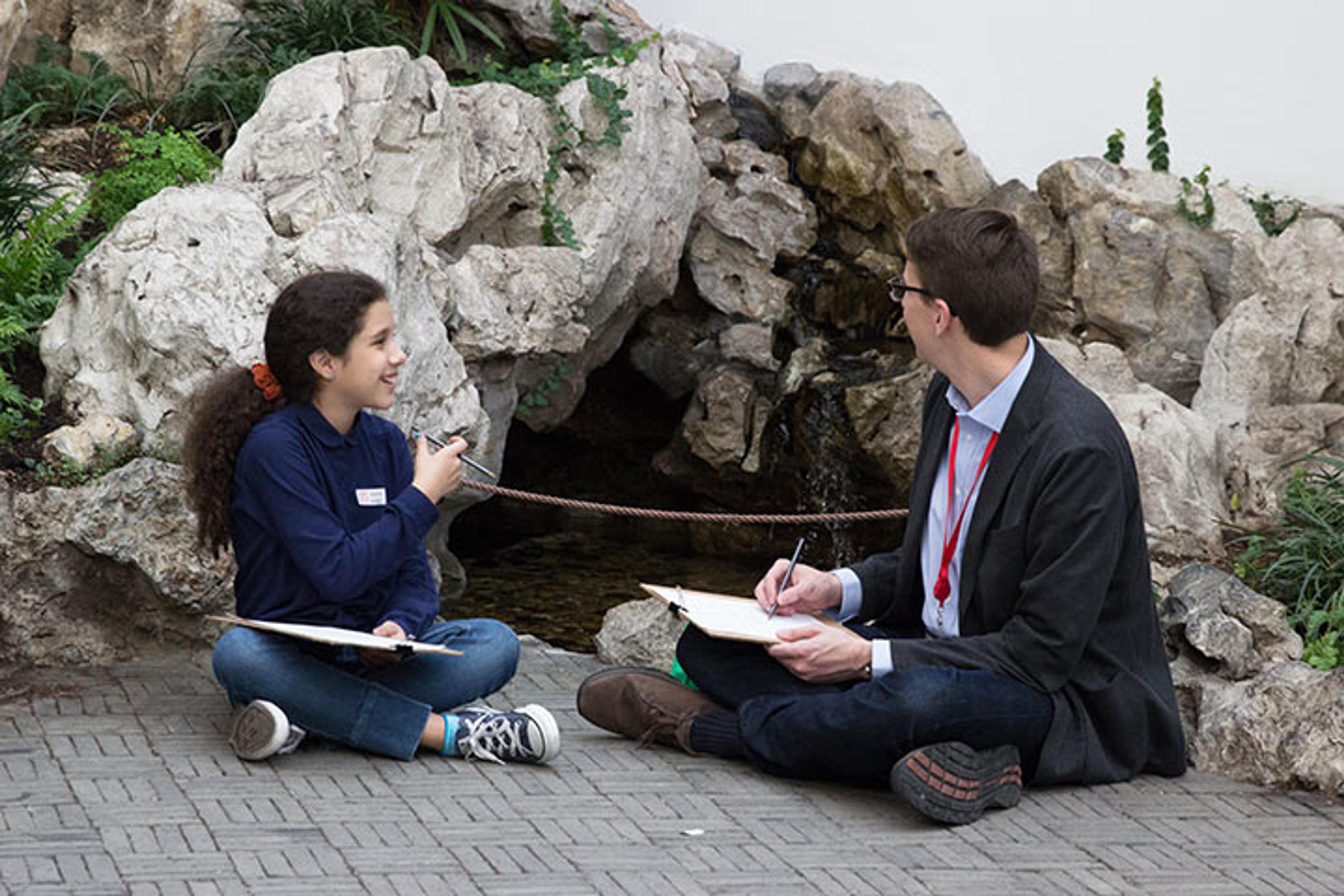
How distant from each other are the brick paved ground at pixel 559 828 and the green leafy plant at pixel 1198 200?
521 centimetres

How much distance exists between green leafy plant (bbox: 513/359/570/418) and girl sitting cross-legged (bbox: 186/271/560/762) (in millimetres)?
3734

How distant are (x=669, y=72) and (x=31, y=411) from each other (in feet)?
16.3

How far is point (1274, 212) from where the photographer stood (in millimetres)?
9164

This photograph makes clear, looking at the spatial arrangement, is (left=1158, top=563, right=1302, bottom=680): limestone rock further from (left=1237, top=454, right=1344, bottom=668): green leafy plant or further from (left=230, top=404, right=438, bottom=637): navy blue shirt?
(left=230, top=404, right=438, bottom=637): navy blue shirt

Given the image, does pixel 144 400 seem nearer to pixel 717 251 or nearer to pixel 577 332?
pixel 577 332

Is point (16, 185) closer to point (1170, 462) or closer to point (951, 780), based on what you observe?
point (951, 780)

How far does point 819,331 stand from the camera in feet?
33.4

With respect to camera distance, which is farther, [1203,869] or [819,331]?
[819,331]

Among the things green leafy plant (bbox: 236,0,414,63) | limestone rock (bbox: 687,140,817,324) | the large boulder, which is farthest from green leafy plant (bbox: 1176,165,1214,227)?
green leafy plant (bbox: 236,0,414,63)

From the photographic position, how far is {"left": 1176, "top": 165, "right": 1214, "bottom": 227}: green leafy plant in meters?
9.37

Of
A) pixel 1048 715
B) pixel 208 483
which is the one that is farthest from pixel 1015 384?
pixel 208 483

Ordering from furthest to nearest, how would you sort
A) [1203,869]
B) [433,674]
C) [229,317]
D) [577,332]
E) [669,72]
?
[669,72] → [577,332] → [229,317] → [433,674] → [1203,869]

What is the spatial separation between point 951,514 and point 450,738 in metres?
1.56

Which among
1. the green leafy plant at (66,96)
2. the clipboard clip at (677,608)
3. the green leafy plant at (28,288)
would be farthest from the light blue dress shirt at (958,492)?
the green leafy plant at (66,96)
